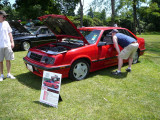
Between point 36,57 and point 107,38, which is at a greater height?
point 107,38

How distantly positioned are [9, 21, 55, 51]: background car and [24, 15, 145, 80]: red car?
391 cm

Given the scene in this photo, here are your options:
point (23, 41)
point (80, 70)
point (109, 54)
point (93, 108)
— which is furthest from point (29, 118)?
point (23, 41)

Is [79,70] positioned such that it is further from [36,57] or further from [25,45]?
[25,45]

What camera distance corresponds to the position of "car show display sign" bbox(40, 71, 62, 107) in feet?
9.86

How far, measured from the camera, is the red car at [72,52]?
3.83 m

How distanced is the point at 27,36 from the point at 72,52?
18.0ft

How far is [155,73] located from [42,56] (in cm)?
372

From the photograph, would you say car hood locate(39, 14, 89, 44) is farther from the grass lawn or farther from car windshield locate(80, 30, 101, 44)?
the grass lawn

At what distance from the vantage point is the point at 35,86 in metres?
3.95

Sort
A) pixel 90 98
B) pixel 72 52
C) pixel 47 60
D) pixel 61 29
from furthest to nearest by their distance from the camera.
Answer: pixel 61 29 → pixel 72 52 → pixel 47 60 → pixel 90 98

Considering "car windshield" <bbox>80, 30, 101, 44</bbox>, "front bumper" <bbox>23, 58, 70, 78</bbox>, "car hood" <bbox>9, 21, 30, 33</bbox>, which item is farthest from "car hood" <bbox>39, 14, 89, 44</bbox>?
"car hood" <bbox>9, 21, 30, 33</bbox>

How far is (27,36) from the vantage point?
8.62 meters

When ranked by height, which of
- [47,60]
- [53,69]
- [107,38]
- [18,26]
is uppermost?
[18,26]

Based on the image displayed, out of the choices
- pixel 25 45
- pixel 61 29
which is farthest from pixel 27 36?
pixel 61 29
